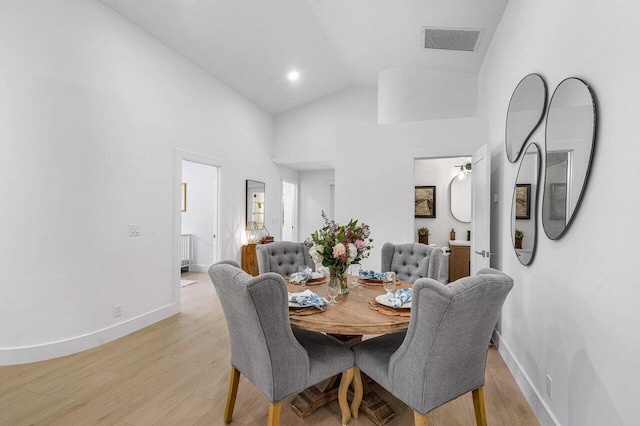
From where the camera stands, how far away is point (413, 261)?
2.90 m

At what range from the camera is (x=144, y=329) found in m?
3.36

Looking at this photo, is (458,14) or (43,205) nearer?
(43,205)

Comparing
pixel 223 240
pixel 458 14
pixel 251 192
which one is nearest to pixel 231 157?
pixel 251 192

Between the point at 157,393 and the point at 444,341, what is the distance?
1.97m

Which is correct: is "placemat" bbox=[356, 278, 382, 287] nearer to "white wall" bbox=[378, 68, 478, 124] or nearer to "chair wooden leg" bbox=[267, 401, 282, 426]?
"chair wooden leg" bbox=[267, 401, 282, 426]

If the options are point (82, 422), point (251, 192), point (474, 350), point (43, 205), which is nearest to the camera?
point (474, 350)

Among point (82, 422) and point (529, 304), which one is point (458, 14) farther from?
point (82, 422)

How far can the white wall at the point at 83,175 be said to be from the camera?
2.56 metres

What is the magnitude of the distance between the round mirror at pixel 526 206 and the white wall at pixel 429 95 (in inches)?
87.1

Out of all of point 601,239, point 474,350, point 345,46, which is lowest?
point 474,350

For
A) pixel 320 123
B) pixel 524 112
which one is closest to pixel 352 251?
pixel 524 112

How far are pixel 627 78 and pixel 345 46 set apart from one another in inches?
137

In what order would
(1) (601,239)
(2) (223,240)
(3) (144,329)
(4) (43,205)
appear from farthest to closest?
(2) (223,240) → (3) (144,329) → (4) (43,205) → (1) (601,239)

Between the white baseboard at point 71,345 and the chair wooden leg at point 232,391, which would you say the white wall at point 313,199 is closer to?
the white baseboard at point 71,345
